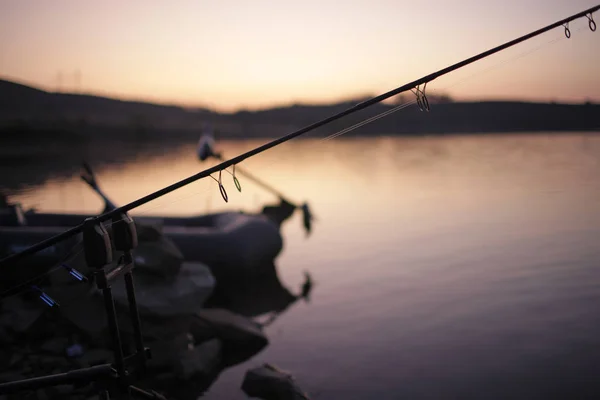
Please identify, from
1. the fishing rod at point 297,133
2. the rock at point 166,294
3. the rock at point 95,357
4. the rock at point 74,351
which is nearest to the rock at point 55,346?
the rock at point 74,351

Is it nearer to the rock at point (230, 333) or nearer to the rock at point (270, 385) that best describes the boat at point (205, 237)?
the rock at point (230, 333)

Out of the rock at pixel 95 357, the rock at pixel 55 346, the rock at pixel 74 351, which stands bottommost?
the rock at pixel 95 357

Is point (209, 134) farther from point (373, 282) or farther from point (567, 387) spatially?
point (567, 387)

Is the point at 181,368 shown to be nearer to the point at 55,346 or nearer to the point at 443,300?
the point at 55,346

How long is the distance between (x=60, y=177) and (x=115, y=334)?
46.2 metres

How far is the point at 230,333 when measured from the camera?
9.08 metres

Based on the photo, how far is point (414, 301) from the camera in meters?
11.5

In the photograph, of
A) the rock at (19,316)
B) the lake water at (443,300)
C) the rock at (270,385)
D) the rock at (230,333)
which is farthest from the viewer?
the rock at (230,333)

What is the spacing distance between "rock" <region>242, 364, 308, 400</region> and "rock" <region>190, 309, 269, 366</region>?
139 cm

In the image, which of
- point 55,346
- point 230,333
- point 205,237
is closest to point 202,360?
point 230,333

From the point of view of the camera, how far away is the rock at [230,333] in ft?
29.0

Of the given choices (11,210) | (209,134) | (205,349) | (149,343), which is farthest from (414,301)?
(209,134)

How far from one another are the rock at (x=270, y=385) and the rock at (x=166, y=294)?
1.47 m

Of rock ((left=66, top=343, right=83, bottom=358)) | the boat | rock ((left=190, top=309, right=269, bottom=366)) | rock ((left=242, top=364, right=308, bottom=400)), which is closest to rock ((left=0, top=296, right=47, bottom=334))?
rock ((left=66, top=343, right=83, bottom=358))
